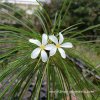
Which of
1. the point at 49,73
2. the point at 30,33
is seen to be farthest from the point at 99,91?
the point at 30,33

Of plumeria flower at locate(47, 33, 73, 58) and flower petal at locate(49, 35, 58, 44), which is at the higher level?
flower petal at locate(49, 35, 58, 44)

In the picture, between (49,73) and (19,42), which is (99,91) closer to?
(49,73)

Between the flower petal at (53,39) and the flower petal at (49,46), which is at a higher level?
the flower petal at (53,39)

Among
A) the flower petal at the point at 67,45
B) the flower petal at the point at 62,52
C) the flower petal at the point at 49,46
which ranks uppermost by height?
the flower petal at the point at 49,46

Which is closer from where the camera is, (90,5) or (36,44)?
(36,44)

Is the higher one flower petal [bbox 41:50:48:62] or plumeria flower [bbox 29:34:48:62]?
plumeria flower [bbox 29:34:48:62]

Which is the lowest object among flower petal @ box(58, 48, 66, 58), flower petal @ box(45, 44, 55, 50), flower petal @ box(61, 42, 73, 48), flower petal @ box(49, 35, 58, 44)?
flower petal @ box(58, 48, 66, 58)

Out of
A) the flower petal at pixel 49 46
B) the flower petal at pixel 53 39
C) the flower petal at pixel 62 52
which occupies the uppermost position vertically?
the flower petal at pixel 53 39

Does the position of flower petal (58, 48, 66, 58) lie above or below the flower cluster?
below

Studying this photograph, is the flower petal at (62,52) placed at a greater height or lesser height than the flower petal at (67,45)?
lesser

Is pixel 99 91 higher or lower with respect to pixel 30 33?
lower

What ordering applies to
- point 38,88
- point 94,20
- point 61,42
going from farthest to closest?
point 94,20 < point 61,42 < point 38,88
